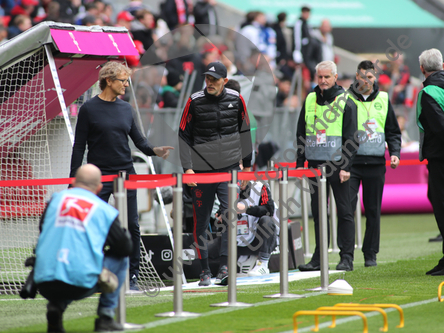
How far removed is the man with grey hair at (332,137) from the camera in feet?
25.8

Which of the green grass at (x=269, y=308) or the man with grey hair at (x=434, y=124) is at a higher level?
the man with grey hair at (x=434, y=124)

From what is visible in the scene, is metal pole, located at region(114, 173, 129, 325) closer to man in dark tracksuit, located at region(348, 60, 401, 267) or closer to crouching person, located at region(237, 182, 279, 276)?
crouching person, located at region(237, 182, 279, 276)

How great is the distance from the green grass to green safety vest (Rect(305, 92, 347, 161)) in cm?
130

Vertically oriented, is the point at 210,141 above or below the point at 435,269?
above

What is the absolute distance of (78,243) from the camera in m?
4.43

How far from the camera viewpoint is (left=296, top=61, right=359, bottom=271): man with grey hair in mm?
7867

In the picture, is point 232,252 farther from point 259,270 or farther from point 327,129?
point 327,129

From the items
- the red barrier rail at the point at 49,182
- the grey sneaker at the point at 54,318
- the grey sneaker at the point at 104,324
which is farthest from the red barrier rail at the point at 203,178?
the grey sneaker at the point at 54,318

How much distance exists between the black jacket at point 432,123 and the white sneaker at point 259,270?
2136mm

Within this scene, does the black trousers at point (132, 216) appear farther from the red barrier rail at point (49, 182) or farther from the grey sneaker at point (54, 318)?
the grey sneaker at point (54, 318)

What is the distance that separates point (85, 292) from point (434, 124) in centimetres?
432

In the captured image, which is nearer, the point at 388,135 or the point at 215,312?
the point at 215,312

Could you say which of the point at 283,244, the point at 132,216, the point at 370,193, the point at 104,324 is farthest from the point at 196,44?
the point at 104,324

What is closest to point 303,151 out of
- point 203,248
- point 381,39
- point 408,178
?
point 203,248
